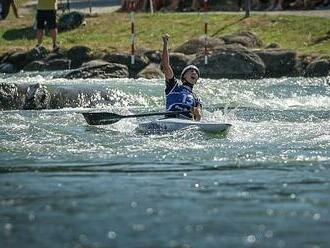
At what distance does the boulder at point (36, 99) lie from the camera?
20.5m

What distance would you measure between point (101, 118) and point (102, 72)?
29.5ft

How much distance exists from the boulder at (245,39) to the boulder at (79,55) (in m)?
3.66

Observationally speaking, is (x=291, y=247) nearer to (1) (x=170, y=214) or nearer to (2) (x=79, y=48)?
(1) (x=170, y=214)

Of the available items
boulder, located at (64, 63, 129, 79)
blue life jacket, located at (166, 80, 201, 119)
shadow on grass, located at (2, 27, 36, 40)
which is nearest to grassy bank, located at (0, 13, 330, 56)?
shadow on grass, located at (2, 27, 36, 40)

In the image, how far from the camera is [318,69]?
86.6ft

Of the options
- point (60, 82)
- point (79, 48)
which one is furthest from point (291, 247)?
point (79, 48)

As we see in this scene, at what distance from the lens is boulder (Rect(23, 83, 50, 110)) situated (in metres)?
20.5

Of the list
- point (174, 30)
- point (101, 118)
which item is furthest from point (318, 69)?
point (101, 118)

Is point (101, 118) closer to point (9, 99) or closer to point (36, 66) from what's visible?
point (9, 99)

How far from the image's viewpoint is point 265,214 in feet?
30.5

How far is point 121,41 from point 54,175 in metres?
19.6

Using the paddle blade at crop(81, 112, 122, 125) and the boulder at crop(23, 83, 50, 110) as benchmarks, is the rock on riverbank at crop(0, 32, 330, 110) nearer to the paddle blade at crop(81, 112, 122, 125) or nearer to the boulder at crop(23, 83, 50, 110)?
the boulder at crop(23, 83, 50, 110)

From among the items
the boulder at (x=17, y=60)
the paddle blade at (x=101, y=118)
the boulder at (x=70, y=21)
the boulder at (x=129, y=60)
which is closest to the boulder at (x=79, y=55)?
the boulder at (x=129, y=60)

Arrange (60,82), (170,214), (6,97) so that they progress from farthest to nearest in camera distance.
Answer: (60,82)
(6,97)
(170,214)
